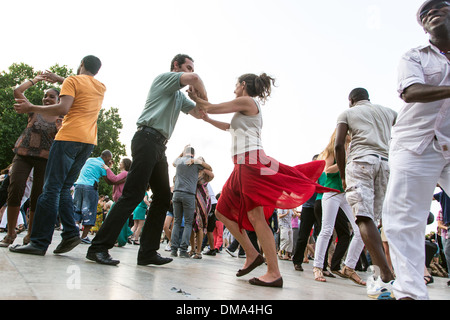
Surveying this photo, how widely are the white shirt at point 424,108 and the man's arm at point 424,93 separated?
4 centimetres

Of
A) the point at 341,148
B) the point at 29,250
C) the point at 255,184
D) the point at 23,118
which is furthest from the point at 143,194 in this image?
the point at 23,118

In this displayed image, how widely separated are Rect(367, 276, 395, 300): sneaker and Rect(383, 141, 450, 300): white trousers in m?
0.91

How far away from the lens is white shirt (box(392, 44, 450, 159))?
2.31 m

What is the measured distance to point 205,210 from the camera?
28.4 ft

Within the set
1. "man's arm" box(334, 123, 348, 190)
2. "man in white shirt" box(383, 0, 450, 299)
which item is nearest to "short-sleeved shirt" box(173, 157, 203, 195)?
"man's arm" box(334, 123, 348, 190)

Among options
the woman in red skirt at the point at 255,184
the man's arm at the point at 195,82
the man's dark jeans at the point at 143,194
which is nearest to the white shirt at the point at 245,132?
the woman in red skirt at the point at 255,184

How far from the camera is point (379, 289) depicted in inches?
126

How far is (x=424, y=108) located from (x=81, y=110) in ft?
12.0

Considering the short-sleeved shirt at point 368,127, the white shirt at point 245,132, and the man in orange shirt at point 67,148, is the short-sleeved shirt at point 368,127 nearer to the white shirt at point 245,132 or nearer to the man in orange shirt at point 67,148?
the white shirt at point 245,132

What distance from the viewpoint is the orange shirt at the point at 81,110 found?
4.25 m

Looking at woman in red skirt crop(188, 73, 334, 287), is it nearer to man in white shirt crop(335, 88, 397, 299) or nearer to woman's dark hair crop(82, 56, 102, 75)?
man in white shirt crop(335, 88, 397, 299)

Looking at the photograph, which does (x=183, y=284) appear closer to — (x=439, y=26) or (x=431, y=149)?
(x=431, y=149)

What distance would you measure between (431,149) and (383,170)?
1.81m

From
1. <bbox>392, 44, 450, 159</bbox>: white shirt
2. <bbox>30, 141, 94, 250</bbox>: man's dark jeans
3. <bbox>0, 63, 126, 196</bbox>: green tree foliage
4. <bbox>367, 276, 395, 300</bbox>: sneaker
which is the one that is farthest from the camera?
<bbox>0, 63, 126, 196</bbox>: green tree foliage
